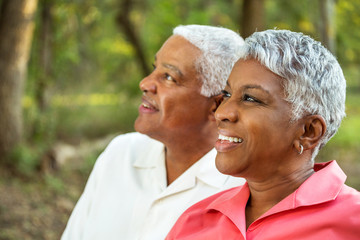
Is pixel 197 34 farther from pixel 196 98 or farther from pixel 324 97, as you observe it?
pixel 324 97

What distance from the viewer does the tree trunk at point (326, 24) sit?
244 inches

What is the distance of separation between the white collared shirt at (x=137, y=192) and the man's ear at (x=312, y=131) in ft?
2.27

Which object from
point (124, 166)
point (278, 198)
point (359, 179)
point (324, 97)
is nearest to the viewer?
point (324, 97)

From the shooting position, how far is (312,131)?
1.65 m

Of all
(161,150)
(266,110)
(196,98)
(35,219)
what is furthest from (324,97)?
(35,219)

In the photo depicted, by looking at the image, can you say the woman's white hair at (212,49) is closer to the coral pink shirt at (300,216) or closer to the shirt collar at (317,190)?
the coral pink shirt at (300,216)

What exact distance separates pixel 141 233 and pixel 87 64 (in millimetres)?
7793

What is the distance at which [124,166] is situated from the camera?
256 cm

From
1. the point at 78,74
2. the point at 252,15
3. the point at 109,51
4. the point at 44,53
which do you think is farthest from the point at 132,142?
the point at 109,51

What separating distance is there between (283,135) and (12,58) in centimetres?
572

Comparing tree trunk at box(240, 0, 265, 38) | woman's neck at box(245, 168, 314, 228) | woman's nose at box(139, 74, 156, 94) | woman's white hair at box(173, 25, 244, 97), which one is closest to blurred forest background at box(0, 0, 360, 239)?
tree trunk at box(240, 0, 265, 38)

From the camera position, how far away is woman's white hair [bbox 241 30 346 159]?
159 centimetres

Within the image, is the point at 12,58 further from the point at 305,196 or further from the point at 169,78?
the point at 305,196

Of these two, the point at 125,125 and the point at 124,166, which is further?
the point at 125,125
